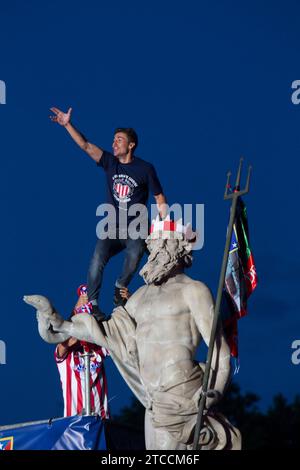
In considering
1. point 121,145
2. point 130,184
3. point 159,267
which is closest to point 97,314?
point 159,267

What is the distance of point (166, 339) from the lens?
12828mm

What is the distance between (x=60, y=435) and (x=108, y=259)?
220cm

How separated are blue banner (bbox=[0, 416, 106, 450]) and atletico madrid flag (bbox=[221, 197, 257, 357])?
1.78 m

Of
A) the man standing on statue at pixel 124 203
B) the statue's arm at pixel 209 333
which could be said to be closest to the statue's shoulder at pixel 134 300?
the statue's arm at pixel 209 333

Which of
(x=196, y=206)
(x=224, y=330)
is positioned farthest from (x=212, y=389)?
(x=196, y=206)

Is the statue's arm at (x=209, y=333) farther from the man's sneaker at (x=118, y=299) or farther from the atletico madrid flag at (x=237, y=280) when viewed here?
the man's sneaker at (x=118, y=299)

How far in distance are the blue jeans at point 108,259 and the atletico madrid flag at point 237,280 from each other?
3.69ft

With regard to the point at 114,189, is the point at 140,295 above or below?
below

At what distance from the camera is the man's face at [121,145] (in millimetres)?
14727

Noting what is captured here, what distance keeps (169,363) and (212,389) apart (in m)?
0.53

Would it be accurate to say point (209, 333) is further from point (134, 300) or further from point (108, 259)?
point (108, 259)
